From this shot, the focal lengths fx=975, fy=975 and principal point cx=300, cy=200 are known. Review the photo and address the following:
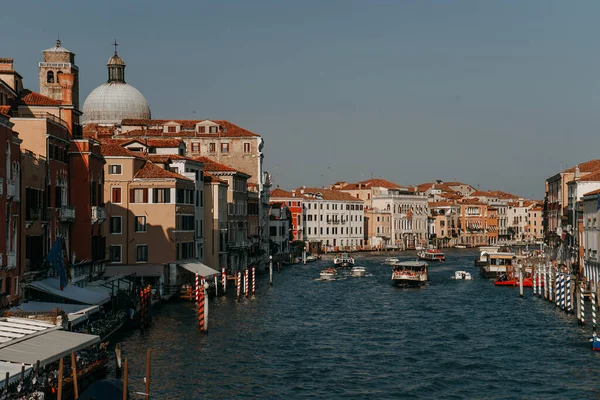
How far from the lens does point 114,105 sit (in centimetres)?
8481

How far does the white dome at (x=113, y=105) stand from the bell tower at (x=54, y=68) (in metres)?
20.1

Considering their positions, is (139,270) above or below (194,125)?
below

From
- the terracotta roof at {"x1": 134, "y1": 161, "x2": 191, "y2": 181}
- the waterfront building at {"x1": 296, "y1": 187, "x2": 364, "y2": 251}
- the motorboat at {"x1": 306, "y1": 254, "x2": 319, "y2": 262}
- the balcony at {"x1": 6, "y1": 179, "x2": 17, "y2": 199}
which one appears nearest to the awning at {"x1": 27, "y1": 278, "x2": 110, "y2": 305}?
the balcony at {"x1": 6, "y1": 179, "x2": 17, "y2": 199}

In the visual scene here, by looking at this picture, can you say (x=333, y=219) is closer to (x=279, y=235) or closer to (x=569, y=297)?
(x=279, y=235)

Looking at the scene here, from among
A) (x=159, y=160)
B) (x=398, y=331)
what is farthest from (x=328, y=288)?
(x=398, y=331)

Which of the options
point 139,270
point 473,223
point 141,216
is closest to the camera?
point 139,270

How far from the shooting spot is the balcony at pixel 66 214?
3500 centimetres

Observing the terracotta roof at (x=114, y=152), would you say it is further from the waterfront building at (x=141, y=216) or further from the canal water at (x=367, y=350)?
the canal water at (x=367, y=350)

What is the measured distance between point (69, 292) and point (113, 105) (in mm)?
54826

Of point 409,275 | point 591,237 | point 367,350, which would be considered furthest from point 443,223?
point 367,350

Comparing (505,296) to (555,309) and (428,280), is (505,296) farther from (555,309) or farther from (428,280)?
(428,280)

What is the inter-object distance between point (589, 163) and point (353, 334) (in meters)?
35.7

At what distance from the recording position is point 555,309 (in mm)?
45875

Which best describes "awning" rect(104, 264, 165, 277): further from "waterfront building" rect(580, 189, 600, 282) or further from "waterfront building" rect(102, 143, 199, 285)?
"waterfront building" rect(580, 189, 600, 282)
